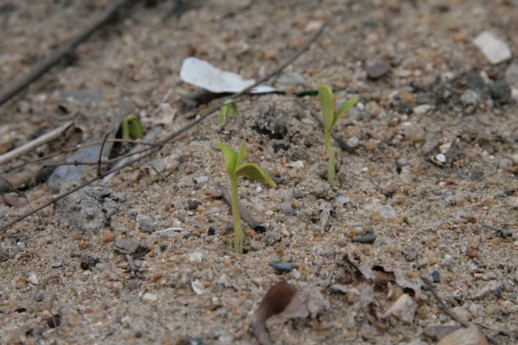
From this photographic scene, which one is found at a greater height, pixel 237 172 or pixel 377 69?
pixel 237 172

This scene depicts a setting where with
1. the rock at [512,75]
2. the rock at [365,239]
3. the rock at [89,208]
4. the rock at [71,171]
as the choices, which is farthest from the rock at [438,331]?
the rock at [512,75]

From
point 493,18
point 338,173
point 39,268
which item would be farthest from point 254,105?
point 493,18

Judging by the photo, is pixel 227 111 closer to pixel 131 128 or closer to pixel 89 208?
pixel 131 128

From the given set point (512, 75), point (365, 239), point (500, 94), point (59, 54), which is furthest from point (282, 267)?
point (59, 54)

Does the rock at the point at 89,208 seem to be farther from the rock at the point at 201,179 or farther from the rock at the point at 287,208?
the rock at the point at 287,208

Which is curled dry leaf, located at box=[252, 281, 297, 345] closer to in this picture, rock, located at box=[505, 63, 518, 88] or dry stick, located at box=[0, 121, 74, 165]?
dry stick, located at box=[0, 121, 74, 165]

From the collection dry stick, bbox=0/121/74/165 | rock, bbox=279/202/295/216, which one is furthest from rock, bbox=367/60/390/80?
dry stick, bbox=0/121/74/165

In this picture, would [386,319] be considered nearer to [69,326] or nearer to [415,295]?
[415,295]
